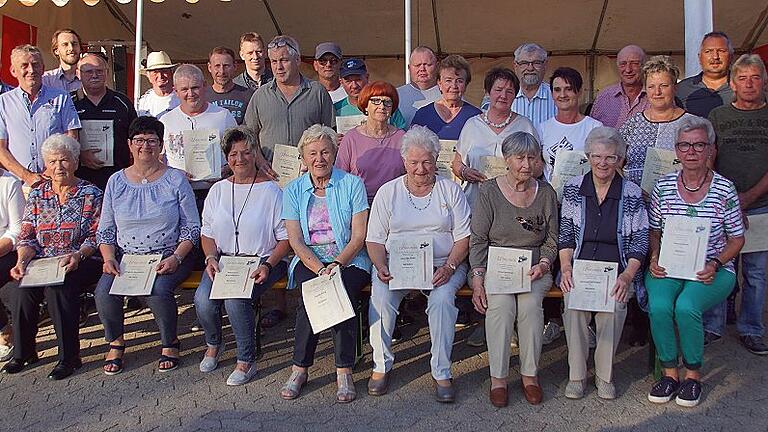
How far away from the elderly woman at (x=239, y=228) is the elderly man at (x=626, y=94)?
2372 millimetres

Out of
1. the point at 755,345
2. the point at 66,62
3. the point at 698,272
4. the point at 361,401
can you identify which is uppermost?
the point at 66,62

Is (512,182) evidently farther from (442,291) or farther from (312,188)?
(312,188)

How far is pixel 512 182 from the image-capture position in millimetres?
3848

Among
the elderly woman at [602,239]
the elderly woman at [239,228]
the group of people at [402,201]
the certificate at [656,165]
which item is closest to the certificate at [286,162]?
the group of people at [402,201]

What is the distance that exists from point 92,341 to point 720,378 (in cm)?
403

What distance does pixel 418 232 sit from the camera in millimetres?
3883

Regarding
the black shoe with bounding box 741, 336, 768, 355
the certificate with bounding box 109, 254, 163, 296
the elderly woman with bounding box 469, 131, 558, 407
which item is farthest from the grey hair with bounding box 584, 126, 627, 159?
the certificate with bounding box 109, 254, 163, 296

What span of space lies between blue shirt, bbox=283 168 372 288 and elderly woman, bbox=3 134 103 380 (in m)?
1.33

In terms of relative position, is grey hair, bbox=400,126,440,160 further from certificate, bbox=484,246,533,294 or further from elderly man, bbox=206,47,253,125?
elderly man, bbox=206,47,253,125

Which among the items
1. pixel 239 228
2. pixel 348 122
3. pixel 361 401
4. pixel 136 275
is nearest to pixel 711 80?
pixel 348 122

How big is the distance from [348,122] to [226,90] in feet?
3.69

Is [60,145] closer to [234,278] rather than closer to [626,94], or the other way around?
[234,278]

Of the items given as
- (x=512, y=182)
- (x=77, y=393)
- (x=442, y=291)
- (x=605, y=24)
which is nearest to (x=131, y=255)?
(x=77, y=393)

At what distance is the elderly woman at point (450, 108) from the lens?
175 inches
